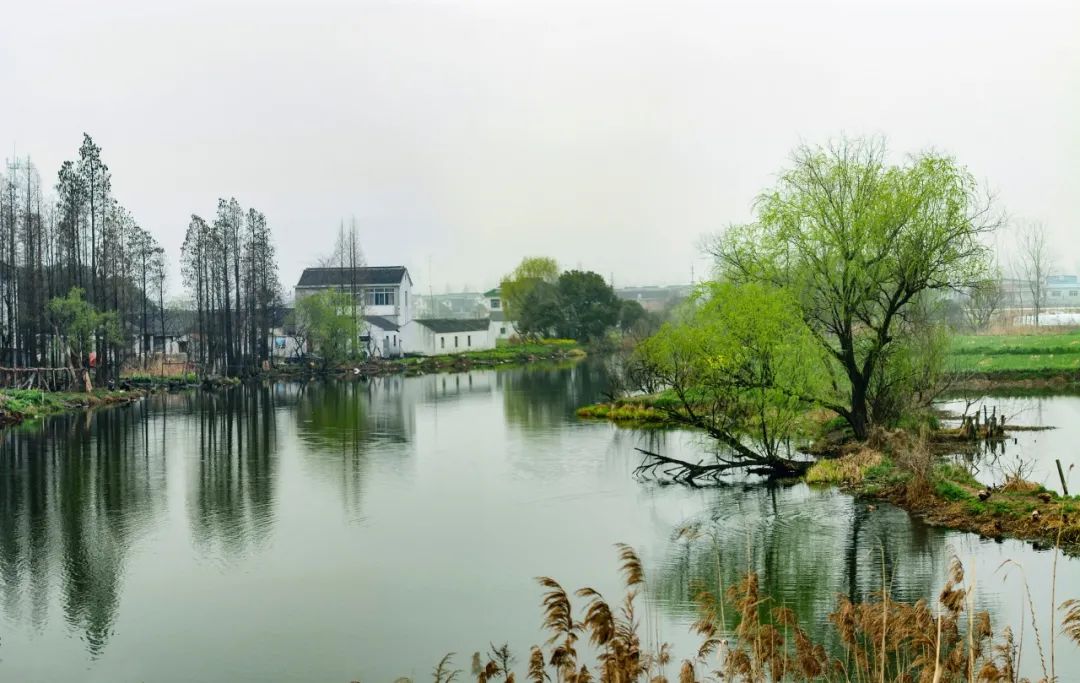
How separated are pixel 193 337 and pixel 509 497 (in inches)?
2251

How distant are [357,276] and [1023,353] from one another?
5678 centimetres

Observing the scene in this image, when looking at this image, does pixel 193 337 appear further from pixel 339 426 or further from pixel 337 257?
pixel 339 426

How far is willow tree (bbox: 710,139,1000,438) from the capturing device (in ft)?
89.8

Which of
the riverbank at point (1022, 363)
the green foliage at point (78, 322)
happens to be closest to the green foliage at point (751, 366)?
the riverbank at point (1022, 363)

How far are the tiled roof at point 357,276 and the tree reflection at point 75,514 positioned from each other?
53772 mm

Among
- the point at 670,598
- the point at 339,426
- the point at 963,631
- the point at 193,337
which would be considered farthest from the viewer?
the point at 193,337

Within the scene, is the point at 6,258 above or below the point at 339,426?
above

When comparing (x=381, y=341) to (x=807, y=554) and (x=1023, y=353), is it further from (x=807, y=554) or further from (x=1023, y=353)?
(x=807, y=554)

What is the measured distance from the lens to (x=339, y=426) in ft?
130

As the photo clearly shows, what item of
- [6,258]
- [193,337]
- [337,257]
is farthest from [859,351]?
[337,257]

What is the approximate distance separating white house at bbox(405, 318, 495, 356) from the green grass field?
4485 centimetres

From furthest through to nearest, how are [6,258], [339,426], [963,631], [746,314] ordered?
[6,258] < [339,426] < [746,314] < [963,631]

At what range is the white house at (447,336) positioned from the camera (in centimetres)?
8900

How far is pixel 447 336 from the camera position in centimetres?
9269
